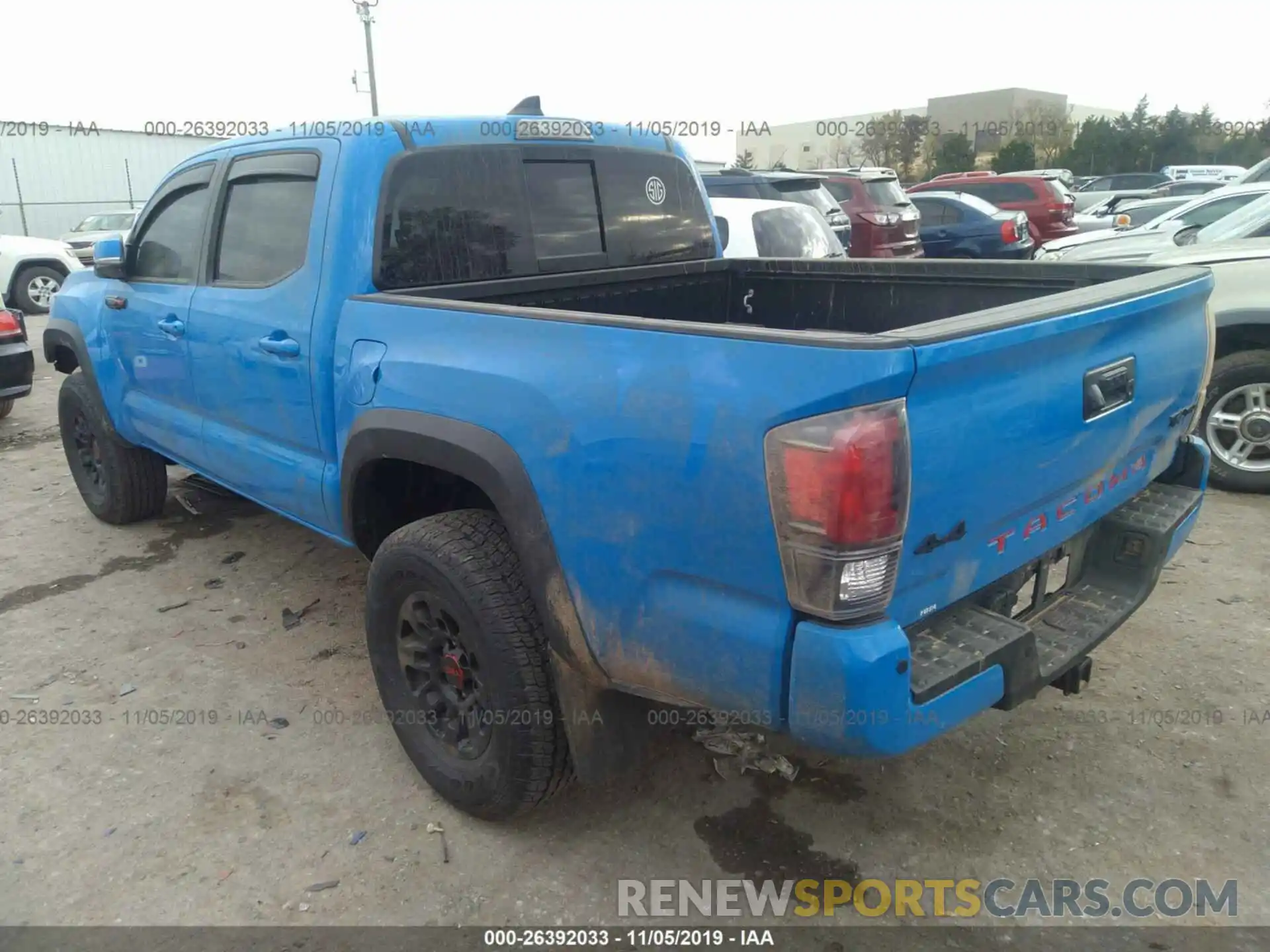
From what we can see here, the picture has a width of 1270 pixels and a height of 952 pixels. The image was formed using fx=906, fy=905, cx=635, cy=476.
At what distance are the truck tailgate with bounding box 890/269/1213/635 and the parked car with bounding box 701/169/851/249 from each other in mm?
6242

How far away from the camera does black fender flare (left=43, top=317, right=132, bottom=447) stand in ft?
15.4

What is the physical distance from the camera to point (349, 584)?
4414 mm

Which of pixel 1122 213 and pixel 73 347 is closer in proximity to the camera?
pixel 73 347

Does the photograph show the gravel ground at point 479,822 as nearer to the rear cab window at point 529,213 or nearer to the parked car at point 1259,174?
the rear cab window at point 529,213

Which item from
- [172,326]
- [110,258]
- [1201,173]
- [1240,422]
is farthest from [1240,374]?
[1201,173]

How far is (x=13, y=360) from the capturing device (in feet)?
23.1

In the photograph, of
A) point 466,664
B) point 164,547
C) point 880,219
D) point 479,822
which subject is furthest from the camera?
point 880,219

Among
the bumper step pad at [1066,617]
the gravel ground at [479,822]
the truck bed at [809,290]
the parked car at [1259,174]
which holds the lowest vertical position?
the gravel ground at [479,822]

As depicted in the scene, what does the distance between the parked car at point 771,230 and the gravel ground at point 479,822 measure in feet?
11.2

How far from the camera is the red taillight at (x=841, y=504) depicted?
1709 mm

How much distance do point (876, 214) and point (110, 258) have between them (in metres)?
9.13

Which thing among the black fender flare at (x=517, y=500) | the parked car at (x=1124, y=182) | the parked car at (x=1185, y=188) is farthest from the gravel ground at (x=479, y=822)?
the parked car at (x=1124, y=182)

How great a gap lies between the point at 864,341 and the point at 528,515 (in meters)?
0.95

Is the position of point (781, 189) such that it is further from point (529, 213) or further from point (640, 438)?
point (640, 438)
